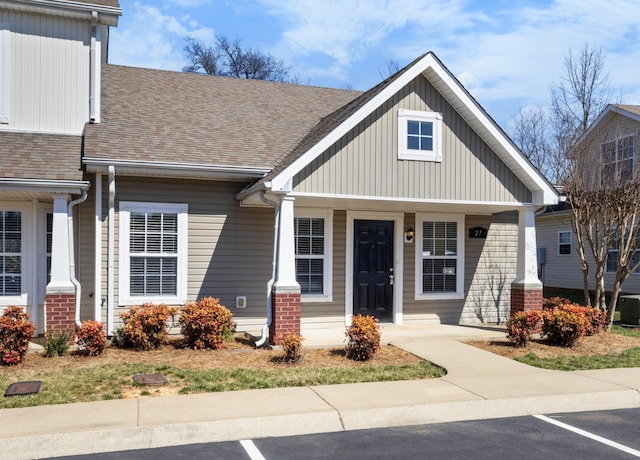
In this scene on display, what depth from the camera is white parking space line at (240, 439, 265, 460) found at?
5668mm

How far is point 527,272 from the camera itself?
12531mm

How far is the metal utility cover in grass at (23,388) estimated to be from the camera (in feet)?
24.6

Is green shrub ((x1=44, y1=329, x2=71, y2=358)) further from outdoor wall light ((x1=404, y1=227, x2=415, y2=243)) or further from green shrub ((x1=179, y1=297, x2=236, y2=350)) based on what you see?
outdoor wall light ((x1=404, y1=227, x2=415, y2=243))

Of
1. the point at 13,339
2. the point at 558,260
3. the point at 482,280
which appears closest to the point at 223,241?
the point at 13,339

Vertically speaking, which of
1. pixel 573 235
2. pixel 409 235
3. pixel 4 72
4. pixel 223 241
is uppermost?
pixel 4 72

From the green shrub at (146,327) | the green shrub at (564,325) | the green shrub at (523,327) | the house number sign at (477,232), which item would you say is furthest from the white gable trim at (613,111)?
the green shrub at (146,327)

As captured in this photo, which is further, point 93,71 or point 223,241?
point 93,71

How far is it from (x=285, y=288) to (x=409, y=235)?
402cm

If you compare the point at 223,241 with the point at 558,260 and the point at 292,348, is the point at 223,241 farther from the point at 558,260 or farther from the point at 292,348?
the point at 558,260

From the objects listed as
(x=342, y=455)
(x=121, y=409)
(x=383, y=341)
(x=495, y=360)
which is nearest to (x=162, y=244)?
(x=383, y=341)

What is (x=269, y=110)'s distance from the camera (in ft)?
48.6

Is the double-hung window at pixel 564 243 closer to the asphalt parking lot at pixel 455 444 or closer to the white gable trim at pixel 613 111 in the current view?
the white gable trim at pixel 613 111

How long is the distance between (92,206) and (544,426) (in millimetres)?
8656

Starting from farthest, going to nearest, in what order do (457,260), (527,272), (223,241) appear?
1. (457,260)
2. (527,272)
3. (223,241)
